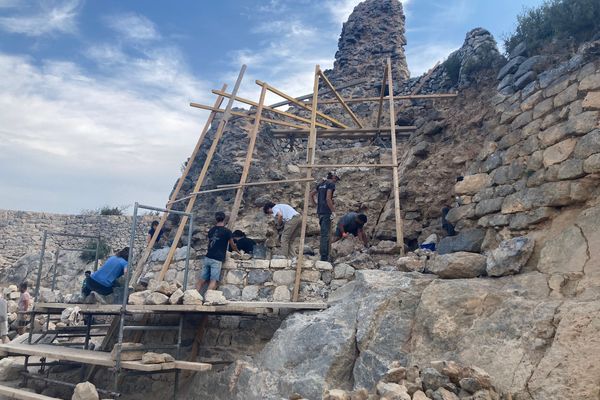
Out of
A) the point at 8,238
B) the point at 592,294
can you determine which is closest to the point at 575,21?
the point at 592,294

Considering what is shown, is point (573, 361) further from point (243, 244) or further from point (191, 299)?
point (243, 244)

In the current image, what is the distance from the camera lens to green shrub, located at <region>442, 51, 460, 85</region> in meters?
12.9

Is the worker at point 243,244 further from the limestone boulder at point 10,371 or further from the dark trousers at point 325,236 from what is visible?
the limestone boulder at point 10,371

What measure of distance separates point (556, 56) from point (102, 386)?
7960mm

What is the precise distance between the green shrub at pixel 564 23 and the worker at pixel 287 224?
15.8 ft

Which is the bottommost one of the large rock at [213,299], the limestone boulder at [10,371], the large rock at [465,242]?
the limestone boulder at [10,371]

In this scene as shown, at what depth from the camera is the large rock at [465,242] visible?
5.84 meters

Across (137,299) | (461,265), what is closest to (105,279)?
(137,299)

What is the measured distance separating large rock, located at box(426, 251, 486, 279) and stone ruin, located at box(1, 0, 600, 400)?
0.04ft

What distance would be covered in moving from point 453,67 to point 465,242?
8226 mm

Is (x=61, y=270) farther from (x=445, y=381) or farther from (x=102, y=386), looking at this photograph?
(x=445, y=381)

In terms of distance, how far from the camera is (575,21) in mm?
7398

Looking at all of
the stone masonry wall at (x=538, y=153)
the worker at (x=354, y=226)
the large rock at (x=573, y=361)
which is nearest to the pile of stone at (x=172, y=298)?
the stone masonry wall at (x=538, y=153)

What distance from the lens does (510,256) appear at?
5.08 meters
